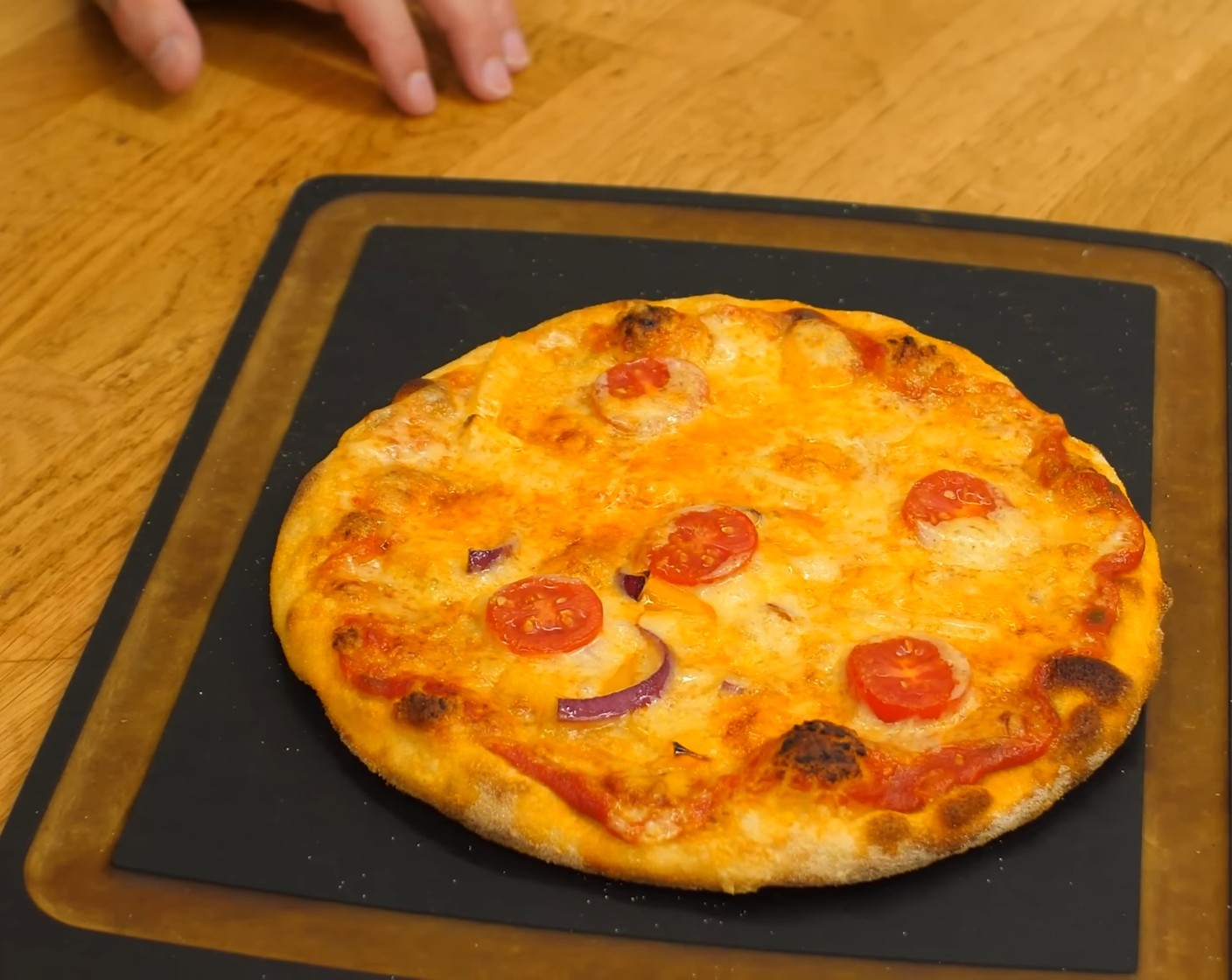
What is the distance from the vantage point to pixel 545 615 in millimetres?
2625

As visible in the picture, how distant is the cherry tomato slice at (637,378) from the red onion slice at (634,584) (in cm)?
45

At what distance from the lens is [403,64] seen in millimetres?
4242

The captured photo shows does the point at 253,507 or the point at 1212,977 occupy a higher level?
the point at 253,507

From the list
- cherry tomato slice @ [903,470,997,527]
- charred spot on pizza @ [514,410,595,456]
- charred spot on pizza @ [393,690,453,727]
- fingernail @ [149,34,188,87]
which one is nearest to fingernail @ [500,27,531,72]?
fingernail @ [149,34,188,87]

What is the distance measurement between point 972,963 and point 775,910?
284 millimetres

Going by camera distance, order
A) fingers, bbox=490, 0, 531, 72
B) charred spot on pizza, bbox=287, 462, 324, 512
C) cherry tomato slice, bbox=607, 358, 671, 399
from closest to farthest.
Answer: charred spot on pizza, bbox=287, 462, 324, 512, cherry tomato slice, bbox=607, 358, 671, 399, fingers, bbox=490, 0, 531, 72

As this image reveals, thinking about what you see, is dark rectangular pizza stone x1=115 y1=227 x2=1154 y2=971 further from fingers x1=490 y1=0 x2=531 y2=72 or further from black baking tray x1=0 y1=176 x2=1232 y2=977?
fingers x1=490 y1=0 x2=531 y2=72

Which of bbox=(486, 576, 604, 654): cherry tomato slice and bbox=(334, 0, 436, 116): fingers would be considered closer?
bbox=(486, 576, 604, 654): cherry tomato slice

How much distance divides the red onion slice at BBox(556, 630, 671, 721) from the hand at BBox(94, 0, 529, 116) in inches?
87.2

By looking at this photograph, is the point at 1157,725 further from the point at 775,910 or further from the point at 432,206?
the point at 432,206

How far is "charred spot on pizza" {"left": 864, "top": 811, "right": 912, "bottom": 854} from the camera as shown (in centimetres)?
236

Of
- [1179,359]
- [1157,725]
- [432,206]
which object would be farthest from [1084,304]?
[432,206]

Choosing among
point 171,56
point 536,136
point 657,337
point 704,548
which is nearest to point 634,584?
point 704,548

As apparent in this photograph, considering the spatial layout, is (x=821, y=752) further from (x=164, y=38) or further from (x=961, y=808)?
(x=164, y=38)
